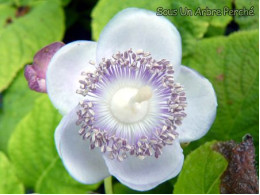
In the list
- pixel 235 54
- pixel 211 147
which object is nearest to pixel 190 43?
pixel 235 54

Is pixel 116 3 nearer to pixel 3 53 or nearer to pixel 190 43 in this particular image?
pixel 190 43

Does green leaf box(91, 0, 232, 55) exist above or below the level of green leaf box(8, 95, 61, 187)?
above

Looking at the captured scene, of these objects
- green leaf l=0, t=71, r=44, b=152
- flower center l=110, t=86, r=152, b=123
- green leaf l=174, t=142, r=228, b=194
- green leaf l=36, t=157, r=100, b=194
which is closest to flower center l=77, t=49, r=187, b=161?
flower center l=110, t=86, r=152, b=123

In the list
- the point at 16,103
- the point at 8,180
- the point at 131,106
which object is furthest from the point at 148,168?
the point at 16,103

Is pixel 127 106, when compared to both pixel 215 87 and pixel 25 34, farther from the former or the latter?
pixel 25 34

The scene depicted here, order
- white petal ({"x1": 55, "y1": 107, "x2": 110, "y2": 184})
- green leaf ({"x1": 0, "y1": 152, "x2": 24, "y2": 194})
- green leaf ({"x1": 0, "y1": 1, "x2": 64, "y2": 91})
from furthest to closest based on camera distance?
green leaf ({"x1": 0, "y1": 1, "x2": 64, "y2": 91}), green leaf ({"x1": 0, "y1": 152, "x2": 24, "y2": 194}), white petal ({"x1": 55, "y1": 107, "x2": 110, "y2": 184})

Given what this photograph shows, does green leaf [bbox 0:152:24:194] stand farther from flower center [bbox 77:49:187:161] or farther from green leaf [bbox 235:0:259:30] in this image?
green leaf [bbox 235:0:259:30]
